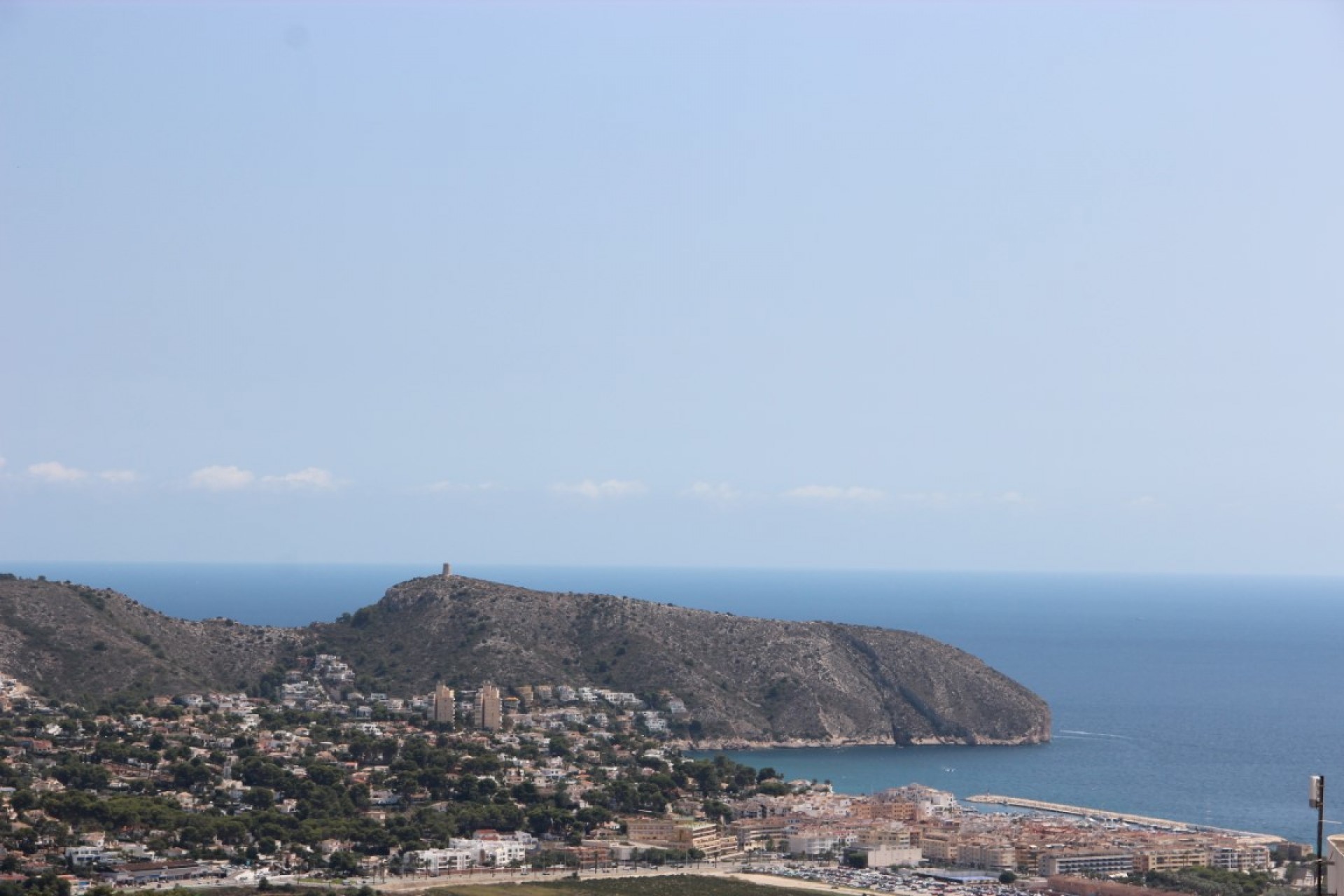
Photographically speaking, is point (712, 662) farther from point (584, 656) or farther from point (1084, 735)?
point (1084, 735)

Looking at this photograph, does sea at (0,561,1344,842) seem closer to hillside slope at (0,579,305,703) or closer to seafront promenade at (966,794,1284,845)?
seafront promenade at (966,794,1284,845)

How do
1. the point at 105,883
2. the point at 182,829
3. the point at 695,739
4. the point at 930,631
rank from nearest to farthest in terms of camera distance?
the point at 105,883 → the point at 182,829 → the point at 695,739 → the point at 930,631

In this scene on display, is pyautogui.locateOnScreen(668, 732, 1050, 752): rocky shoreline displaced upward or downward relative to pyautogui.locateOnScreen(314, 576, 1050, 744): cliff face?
downward

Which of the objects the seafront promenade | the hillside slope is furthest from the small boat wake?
the hillside slope

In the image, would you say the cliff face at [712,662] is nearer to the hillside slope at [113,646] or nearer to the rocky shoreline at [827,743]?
the rocky shoreline at [827,743]

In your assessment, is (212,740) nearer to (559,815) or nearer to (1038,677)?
(559,815)

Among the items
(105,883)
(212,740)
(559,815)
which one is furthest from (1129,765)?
(105,883)

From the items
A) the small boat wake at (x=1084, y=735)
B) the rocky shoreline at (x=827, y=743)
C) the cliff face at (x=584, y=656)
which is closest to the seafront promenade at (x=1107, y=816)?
the rocky shoreline at (x=827, y=743)
